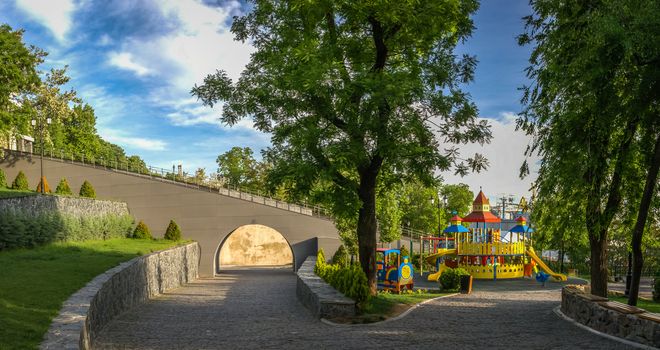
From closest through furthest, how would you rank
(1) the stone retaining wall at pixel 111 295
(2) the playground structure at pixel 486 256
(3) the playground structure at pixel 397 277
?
(1) the stone retaining wall at pixel 111 295 → (3) the playground structure at pixel 397 277 → (2) the playground structure at pixel 486 256

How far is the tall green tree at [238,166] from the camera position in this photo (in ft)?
210

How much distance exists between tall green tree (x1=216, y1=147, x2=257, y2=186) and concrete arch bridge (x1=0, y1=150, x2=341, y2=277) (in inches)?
766

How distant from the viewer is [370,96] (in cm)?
1683

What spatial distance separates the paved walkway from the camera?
12.1m

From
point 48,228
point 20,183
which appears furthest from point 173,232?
point 48,228

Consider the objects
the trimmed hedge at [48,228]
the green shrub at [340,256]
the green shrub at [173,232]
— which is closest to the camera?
the trimmed hedge at [48,228]

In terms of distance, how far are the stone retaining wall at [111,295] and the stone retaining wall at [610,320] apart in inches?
405

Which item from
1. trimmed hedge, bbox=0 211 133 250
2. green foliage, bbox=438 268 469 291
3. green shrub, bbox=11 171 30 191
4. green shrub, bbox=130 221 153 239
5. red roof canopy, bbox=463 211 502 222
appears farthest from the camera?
green shrub, bbox=11 171 30 191

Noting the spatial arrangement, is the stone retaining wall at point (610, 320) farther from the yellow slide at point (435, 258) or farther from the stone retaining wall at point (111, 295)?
the yellow slide at point (435, 258)

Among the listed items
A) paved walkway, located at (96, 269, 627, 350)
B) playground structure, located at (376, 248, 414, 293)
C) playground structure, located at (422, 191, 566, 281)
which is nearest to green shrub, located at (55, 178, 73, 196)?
paved walkway, located at (96, 269, 627, 350)

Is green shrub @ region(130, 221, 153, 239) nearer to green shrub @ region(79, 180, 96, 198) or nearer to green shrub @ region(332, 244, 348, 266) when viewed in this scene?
green shrub @ region(79, 180, 96, 198)

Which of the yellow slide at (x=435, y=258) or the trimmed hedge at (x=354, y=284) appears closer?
the trimmed hedge at (x=354, y=284)

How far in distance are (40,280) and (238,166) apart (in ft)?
163

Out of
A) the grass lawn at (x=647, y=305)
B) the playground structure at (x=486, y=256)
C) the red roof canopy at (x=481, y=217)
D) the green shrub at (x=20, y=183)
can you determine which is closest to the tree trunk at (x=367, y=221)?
the grass lawn at (x=647, y=305)
